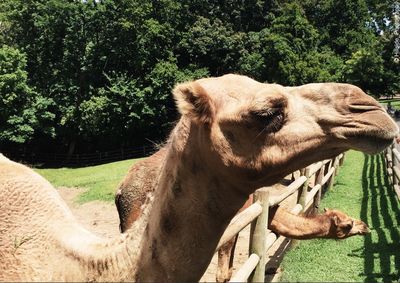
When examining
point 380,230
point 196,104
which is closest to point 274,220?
point 196,104

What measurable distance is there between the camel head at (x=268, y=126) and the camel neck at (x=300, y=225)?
2.12 m

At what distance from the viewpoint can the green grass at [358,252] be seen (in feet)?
17.0

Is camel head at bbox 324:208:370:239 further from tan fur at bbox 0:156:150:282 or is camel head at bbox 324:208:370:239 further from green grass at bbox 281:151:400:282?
tan fur at bbox 0:156:150:282

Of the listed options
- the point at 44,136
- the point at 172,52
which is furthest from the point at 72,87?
the point at 172,52

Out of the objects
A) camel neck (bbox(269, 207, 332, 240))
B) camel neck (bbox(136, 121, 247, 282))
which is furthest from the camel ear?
camel neck (bbox(269, 207, 332, 240))

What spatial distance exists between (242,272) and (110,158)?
87.8 ft

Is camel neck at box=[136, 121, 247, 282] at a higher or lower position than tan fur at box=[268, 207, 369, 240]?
higher

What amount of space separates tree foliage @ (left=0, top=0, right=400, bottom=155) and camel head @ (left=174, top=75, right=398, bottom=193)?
23.7 meters

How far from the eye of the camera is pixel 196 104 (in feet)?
6.72

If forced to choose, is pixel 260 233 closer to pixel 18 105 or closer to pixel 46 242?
pixel 46 242

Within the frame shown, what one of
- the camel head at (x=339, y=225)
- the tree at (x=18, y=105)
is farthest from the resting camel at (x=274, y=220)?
the tree at (x=18, y=105)

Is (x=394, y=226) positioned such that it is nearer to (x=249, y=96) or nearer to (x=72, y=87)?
(x=249, y=96)

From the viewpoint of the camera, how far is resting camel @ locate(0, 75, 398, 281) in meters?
1.97

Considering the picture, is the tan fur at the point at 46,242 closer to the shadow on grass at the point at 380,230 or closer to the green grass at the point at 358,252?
the green grass at the point at 358,252
